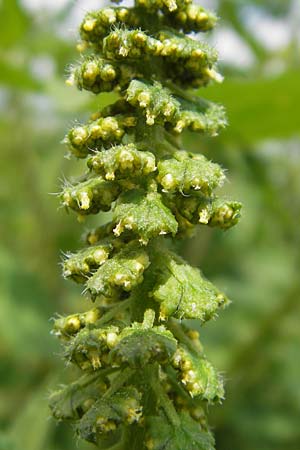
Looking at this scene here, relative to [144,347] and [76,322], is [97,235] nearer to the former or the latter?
[76,322]

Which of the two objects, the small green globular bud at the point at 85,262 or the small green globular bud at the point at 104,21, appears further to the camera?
the small green globular bud at the point at 104,21

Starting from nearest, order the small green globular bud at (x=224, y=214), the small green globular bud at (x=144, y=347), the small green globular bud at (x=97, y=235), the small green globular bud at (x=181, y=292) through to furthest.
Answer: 1. the small green globular bud at (x=144, y=347)
2. the small green globular bud at (x=181, y=292)
3. the small green globular bud at (x=224, y=214)
4. the small green globular bud at (x=97, y=235)

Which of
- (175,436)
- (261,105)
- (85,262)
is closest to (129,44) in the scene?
(85,262)

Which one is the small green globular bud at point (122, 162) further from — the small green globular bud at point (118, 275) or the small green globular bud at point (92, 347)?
the small green globular bud at point (92, 347)

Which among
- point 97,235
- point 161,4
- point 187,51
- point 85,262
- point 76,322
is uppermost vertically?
point 161,4

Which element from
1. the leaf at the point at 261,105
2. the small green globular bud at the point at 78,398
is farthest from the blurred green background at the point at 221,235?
the small green globular bud at the point at 78,398

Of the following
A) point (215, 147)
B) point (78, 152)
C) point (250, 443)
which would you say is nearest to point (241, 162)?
point (215, 147)

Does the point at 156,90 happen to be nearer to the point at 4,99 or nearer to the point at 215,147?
the point at 215,147

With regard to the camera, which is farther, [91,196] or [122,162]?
[91,196]
